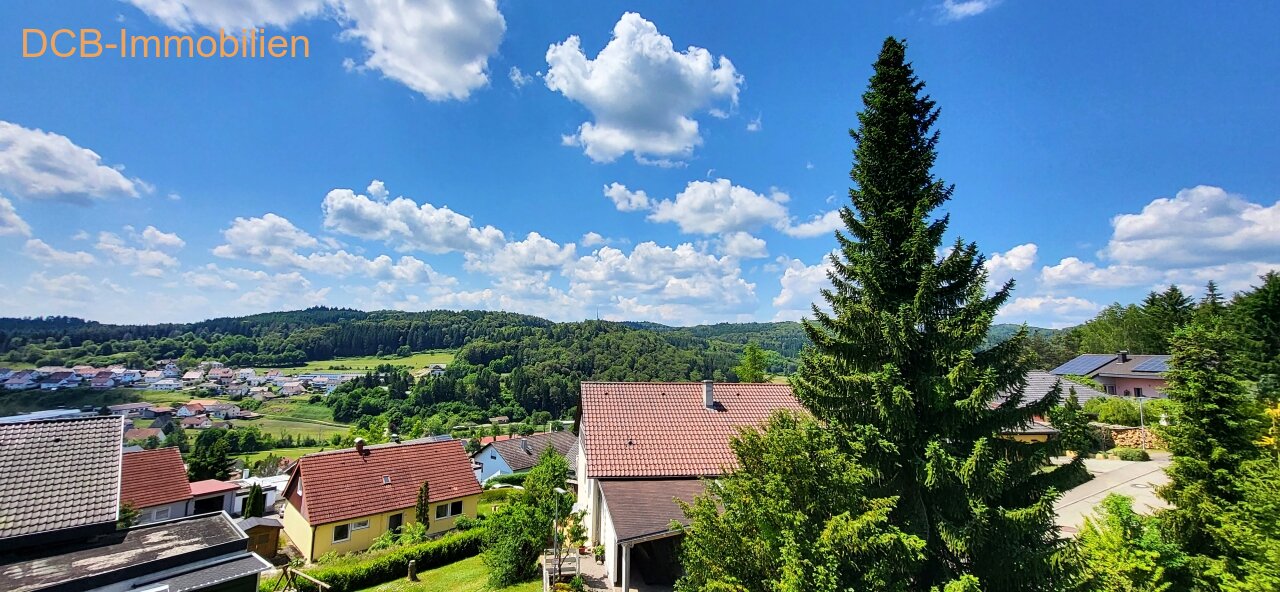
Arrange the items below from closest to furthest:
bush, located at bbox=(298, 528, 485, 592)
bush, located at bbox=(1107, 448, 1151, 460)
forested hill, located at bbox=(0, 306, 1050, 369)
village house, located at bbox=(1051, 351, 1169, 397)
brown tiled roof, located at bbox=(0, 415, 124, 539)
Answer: brown tiled roof, located at bbox=(0, 415, 124, 539) → bush, located at bbox=(298, 528, 485, 592) → bush, located at bbox=(1107, 448, 1151, 460) → village house, located at bbox=(1051, 351, 1169, 397) → forested hill, located at bbox=(0, 306, 1050, 369)

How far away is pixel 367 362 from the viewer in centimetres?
17912

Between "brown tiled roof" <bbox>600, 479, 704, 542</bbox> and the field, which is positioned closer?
"brown tiled roof" <bbox>600, 479, 704, 542</bbox>

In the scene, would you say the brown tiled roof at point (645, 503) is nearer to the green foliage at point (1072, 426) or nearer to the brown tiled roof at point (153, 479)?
the green foliage at point (1072, 426)

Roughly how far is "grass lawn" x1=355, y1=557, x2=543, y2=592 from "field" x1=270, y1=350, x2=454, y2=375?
158377 millimetres

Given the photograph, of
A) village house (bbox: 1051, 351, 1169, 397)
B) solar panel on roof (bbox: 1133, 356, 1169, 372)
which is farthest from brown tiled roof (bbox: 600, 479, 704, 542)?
solar panel on roof (bbox: 1133, 356, 1169, 372)

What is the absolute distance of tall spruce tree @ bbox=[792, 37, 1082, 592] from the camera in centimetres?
851

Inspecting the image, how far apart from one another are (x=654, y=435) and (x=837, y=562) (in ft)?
39.8

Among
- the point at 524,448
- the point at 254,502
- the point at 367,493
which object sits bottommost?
the point at 524,448

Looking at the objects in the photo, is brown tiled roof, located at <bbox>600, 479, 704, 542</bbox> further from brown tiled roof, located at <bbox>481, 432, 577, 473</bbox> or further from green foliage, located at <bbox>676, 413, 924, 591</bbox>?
brown tiled roof, located at <bbox>481, 432, 577, 473</bbox>

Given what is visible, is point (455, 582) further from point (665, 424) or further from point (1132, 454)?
point (1132, 454)

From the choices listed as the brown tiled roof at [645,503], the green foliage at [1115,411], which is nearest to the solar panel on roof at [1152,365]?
the green foliage at [1115,411]

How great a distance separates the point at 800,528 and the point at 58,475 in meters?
16.8

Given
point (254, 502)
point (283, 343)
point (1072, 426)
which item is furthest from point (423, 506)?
point (283, 343)

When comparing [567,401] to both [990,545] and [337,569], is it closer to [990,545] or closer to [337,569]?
[337,569]
